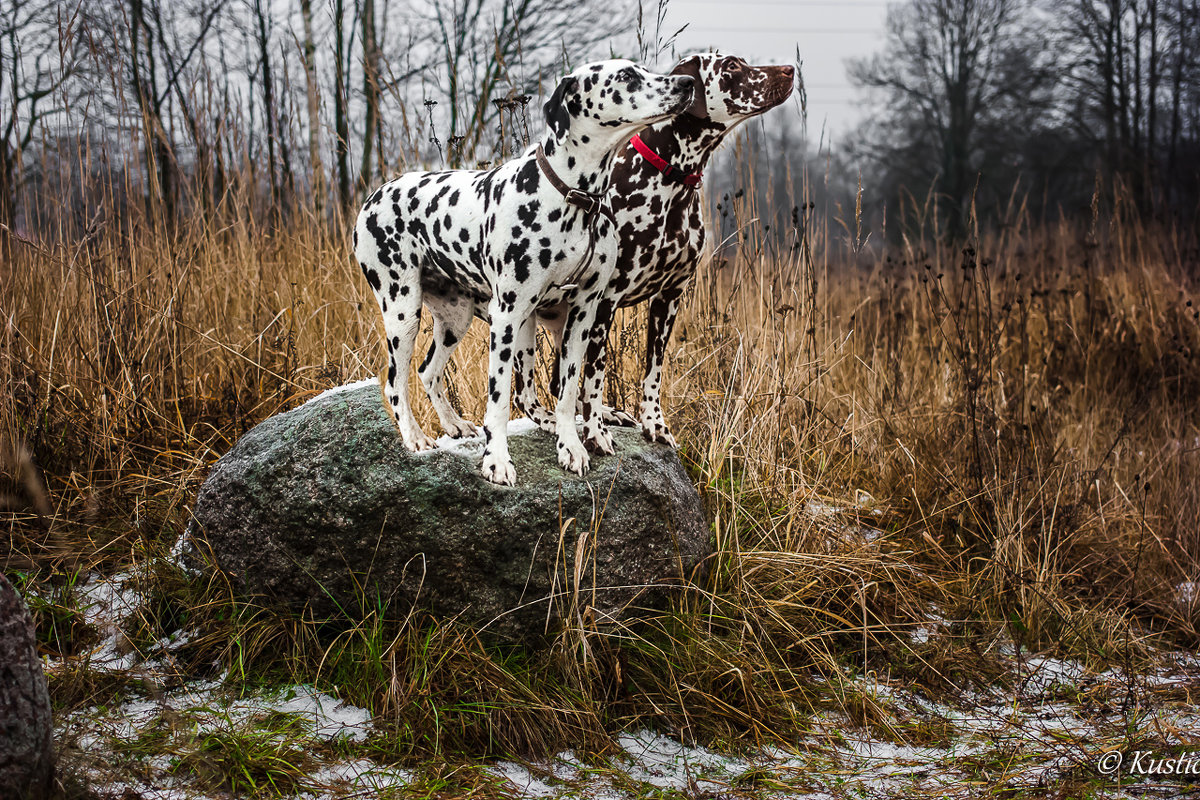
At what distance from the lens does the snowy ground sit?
6.91 feet

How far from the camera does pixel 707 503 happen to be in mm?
3256

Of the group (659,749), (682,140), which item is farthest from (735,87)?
(659,749)

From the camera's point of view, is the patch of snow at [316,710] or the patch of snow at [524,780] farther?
the patch of snow at [316,710]

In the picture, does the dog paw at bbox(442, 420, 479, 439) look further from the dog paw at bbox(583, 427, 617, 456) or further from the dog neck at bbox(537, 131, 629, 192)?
the dog neck at bbox(537, 131, 629, 192)

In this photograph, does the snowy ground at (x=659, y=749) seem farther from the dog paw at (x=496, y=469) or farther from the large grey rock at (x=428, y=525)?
the dog paw at (x=496, y=469)

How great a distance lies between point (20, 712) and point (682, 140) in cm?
221

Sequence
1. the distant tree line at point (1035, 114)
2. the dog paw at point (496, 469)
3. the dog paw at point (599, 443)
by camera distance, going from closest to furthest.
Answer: the dog paw at point (496, 469) → the dog paw at point (599, 443) → the distant tree line at point (1035, 114)

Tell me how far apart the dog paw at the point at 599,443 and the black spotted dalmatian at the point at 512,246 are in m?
0.10

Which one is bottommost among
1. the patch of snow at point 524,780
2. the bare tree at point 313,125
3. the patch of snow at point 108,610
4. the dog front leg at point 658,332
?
the patch of snow at point 524,780

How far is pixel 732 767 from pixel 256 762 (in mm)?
1262

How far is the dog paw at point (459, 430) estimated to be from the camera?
2707 millimetres

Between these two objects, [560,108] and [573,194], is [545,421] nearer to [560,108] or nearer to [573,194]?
[573,194]

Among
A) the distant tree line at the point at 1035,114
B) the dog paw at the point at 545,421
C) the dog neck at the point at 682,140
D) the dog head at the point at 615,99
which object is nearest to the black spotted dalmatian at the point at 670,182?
the dog neck at the point at 682,140

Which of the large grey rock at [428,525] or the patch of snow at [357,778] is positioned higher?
the large grey rock at [428,525]
